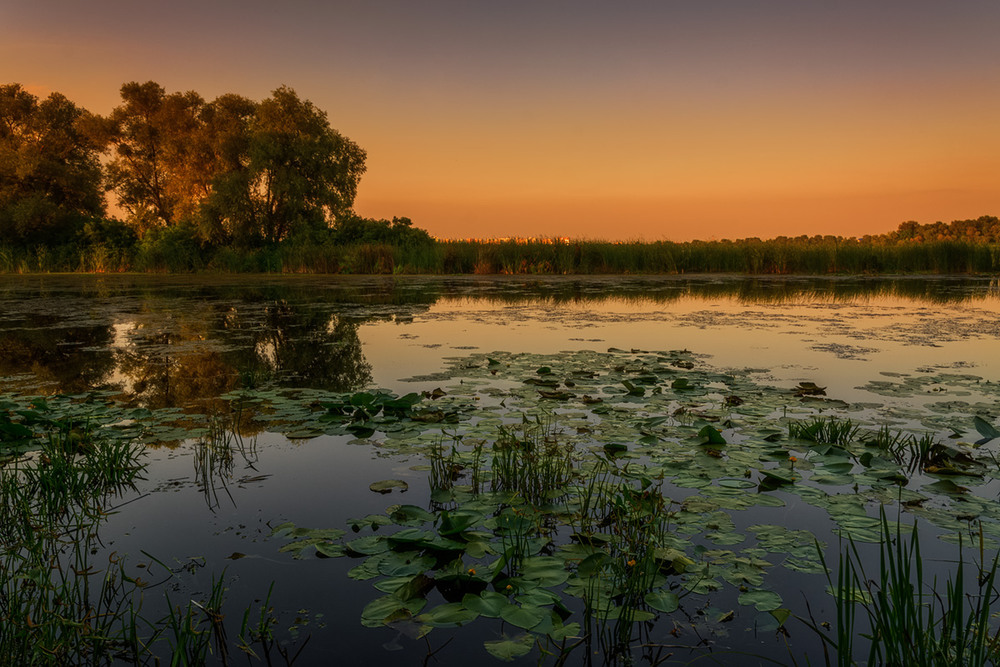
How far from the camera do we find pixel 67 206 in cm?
3838

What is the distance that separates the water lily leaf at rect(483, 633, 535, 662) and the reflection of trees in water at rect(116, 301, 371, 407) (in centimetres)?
416

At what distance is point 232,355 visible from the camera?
763cm

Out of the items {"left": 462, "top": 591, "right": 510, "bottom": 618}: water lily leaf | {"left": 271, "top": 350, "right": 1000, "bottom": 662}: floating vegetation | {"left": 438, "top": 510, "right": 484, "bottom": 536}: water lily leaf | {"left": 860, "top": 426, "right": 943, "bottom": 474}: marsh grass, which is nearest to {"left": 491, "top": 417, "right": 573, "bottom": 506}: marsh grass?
{"left": 271, "top": 350, "right": 1000, "bottom": 662}: floating vegetation

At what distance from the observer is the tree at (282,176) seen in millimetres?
33188

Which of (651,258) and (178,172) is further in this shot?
(178,172)

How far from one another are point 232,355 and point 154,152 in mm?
42383

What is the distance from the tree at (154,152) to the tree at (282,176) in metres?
6.16

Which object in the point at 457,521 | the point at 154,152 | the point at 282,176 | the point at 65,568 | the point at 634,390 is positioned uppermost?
the point at 154,152

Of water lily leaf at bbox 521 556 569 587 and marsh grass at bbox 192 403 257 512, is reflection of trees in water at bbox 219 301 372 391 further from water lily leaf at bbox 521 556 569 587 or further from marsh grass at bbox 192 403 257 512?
water lily leaf at bbox 521 556 569 587

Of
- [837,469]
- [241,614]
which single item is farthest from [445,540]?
[837,469]

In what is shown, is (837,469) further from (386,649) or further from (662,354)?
(662,354)

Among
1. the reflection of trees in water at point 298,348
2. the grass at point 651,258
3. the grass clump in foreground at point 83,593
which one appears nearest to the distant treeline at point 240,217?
the grass at point 651,258

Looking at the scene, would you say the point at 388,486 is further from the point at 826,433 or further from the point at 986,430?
the point at 986,430

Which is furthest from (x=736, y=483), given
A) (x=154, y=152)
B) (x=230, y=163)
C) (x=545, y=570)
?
(x=154, y=152)
